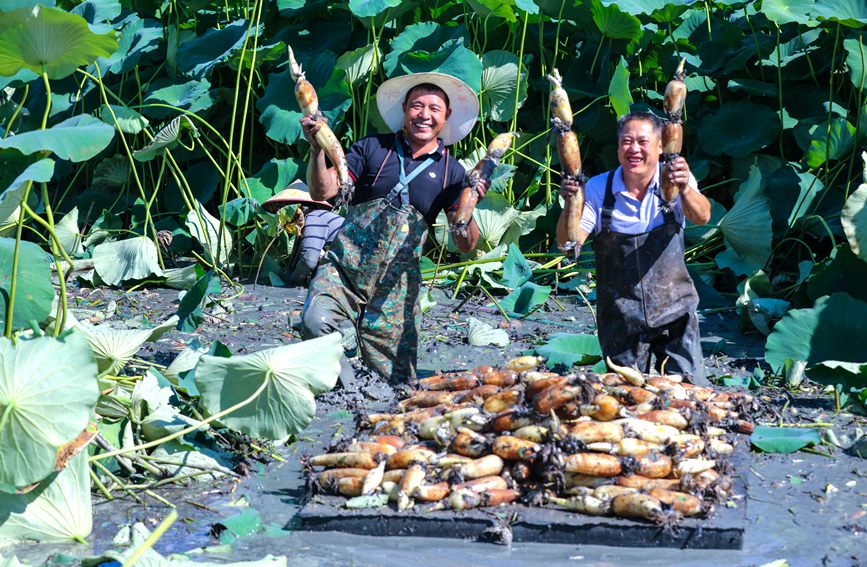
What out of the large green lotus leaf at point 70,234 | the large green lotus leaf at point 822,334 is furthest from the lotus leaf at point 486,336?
the large green lotus leaf at point 70,234

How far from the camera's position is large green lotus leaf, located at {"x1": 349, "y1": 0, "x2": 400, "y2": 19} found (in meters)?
6.25

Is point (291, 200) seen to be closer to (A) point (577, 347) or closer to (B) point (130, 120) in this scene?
(B) point (130, 120)

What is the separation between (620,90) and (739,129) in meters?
1.12

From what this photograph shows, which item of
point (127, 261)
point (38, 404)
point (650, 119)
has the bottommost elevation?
point (127, 261)

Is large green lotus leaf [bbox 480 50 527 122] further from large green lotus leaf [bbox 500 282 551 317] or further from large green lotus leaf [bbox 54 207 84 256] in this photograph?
large green lotus leaf [bbox 54 207 84 256]

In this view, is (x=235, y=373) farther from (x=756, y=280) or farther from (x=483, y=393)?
(x=756, y=280)

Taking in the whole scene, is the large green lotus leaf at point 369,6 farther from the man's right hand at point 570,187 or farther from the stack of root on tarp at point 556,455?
the stack of root on tarp at point 556,455

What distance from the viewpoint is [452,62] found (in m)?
6.71

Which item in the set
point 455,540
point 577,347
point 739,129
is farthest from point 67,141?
point 739,129

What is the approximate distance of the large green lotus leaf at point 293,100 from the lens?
692 cm

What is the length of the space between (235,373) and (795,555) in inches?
68.4

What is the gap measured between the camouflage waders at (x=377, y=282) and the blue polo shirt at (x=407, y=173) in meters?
0.03

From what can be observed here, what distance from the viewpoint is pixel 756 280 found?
18.6ft

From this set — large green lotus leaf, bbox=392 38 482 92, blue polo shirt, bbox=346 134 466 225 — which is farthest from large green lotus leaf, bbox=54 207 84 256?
blue polo shirt, bbox=346 134 466 225
